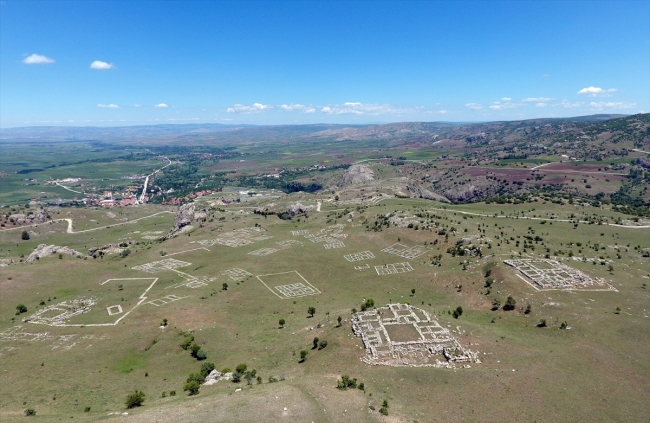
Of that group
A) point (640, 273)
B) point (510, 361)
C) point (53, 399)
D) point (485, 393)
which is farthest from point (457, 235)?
point (53, 399)

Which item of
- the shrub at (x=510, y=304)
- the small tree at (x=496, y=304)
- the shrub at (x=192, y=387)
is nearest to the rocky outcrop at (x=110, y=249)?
the shrub at (x=192, y=387)

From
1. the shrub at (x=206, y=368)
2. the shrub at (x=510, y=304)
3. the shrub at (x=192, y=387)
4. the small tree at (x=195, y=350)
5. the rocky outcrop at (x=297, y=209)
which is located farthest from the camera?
the rocky outcrop at (x=297, y=209)

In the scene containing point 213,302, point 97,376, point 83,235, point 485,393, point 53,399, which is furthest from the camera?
point 83,235

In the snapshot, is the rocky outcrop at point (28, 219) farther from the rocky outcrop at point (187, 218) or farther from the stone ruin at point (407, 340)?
the stone ruin at point (407, 340)

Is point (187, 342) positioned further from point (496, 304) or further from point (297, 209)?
point (297, 209)

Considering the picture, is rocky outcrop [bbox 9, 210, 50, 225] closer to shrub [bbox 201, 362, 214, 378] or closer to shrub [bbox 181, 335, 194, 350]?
shrub [bbox 181, 335, 194, 350]

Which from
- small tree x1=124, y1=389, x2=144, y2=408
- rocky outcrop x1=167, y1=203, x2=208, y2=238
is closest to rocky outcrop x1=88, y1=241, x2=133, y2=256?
rocky outcrop x1=167, y1=203, x2=208, y2=238

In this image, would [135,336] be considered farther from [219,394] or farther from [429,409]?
[429,409]

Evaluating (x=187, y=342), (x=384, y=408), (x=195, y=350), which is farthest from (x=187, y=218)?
(x=384, y=408)
